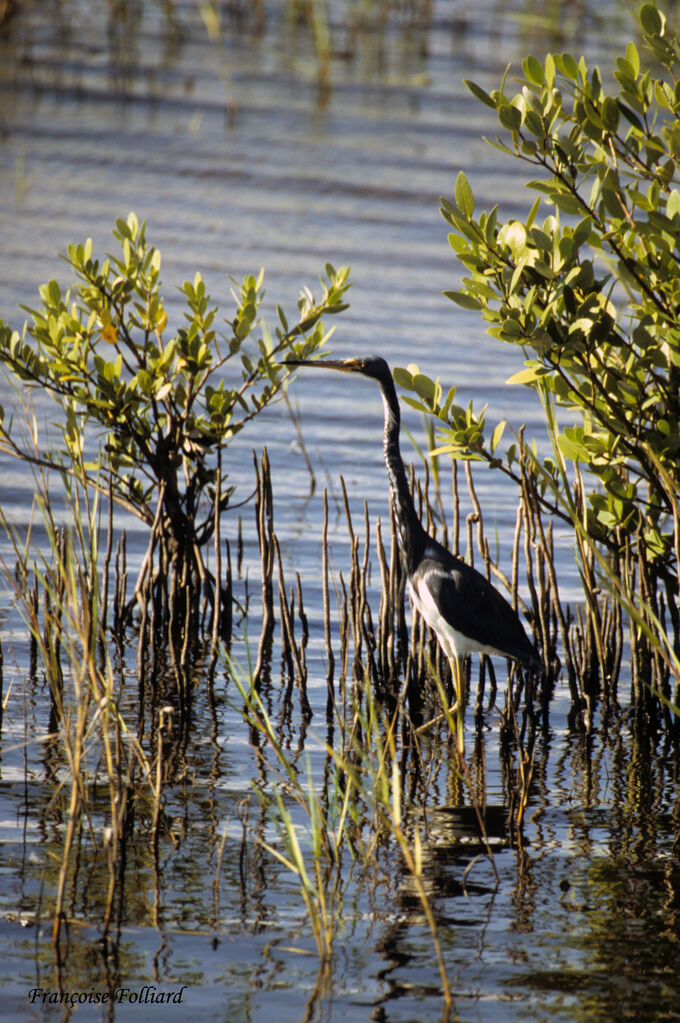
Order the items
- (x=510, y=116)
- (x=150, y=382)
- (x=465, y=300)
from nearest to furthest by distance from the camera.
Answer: (x=510, y=116) → (x=465, y=300) → (x=150, y=382)

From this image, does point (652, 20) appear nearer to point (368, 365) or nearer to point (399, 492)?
point (368, 365)

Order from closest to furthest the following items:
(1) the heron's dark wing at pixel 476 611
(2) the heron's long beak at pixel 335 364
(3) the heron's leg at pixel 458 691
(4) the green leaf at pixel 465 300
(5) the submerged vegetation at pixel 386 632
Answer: (5) the submerged vegetation at pixel 386 632, (4) the green leaf at pixel 465 300, (3) the heron's leg at pixel 458 691, (1) the heron's dark wing at pixel 476 611, (2) the heron's long beak at pixel 335 364

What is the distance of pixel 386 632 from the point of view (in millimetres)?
5062

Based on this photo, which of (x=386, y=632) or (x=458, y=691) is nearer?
(x=458, y=691)

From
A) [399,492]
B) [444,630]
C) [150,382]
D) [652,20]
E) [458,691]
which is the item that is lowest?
[458,691]

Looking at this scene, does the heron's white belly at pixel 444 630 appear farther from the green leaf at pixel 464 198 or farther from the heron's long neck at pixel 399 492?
the green leaf at pixel 464 198

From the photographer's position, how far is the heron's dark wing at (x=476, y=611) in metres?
4.75

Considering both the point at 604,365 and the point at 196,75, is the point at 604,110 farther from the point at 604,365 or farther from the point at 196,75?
the point at 196,75

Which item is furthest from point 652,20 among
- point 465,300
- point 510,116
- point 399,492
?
point 399,492

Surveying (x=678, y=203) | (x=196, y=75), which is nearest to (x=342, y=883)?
(x=678, y=203)

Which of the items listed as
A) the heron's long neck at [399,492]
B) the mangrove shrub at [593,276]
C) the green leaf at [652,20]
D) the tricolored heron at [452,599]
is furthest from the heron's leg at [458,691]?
the green leaf at [652,20]

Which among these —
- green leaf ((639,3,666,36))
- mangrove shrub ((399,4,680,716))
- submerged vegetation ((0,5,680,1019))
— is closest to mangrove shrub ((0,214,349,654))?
submerged vegetation ((0,5,680,1019))

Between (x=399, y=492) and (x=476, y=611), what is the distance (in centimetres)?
61

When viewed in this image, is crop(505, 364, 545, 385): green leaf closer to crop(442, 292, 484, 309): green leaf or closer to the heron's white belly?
crop(442, 292, 484, 309): green leaf
